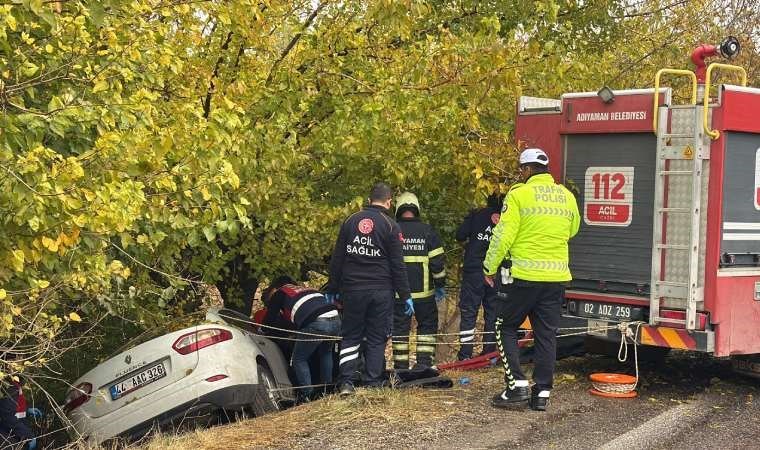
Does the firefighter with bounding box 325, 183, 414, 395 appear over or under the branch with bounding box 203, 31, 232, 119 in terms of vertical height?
under

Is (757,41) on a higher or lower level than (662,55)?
higher

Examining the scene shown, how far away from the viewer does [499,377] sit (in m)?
8.59

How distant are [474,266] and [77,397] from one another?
410 centimetres

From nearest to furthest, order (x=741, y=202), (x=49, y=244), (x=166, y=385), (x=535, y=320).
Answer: (x=49, y=244), (x=535, y=320), (x=166, y=385), (x=741, y=202)

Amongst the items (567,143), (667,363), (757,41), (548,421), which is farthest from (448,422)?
(757,41)

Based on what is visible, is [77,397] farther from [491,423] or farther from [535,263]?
[535,263]

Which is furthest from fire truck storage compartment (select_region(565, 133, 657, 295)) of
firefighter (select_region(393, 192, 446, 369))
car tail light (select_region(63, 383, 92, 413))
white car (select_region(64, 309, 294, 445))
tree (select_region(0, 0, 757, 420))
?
car tail light (select_region(63, 383, 92, 413))

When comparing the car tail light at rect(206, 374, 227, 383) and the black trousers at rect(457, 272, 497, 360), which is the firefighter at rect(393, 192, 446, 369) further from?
the car tail light at rect(206, 374, 227, 383)

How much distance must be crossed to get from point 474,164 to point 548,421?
313cm

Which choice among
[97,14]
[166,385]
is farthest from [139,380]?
[97,14]

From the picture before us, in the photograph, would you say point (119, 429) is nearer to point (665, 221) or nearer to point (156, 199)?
point (156, 199)

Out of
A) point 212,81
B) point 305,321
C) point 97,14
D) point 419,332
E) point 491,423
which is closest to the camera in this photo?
point 97,14

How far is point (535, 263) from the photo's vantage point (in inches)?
283

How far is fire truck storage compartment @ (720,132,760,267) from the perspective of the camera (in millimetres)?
7602
